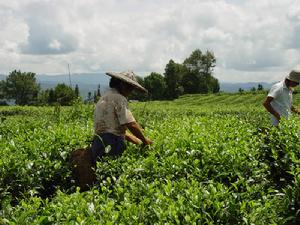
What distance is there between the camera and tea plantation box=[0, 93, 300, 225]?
143 inches

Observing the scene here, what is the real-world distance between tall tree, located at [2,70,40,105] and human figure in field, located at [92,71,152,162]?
106414mm

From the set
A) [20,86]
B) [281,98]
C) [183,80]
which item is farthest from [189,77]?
[281,98]

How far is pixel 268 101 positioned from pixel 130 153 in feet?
11.4

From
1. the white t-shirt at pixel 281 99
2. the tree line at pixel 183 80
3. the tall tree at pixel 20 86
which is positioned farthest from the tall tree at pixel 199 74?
the white t-shirt at pixel 281 99

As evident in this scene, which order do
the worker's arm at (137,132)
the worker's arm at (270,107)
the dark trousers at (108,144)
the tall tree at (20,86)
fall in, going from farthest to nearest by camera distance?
the tall tree at (20,86)
the worker's arm at (270,107)
the dark trousers at (108,144)
the worker's arm at (137,132)

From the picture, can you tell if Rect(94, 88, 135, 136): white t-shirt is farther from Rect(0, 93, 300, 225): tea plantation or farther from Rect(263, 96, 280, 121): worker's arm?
Rect(263, 96, 280, 121): worker's arm

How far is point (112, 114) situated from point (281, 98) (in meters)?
3.80

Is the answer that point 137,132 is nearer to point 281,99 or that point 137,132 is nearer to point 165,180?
point 165,180

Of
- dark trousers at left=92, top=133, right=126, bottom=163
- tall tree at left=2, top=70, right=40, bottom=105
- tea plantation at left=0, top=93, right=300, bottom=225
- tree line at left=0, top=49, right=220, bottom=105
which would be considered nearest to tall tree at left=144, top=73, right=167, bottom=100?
tree line at left=0, top=49, right=220, bottom=105

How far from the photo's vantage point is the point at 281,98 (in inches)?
343

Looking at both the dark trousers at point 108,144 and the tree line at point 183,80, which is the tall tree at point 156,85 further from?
the dark trousers at point 108,144

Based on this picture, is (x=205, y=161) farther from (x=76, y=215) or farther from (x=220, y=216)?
(x=76, y=215)

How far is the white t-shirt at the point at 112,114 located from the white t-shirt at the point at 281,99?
3449 millimetres

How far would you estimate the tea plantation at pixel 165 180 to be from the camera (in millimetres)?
3631
